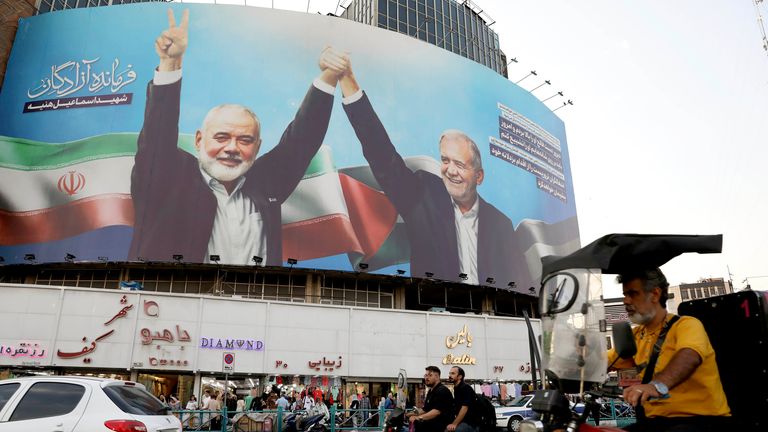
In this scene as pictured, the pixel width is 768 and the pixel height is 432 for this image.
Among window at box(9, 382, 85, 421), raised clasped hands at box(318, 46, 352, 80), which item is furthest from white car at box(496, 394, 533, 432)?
raised clasped hands at box(318, 46, 352, 80)

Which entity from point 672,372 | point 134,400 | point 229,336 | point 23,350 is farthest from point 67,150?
point 672,372

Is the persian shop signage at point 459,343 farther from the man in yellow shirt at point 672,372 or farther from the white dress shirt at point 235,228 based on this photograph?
the man in yellow shirt at point 672,372

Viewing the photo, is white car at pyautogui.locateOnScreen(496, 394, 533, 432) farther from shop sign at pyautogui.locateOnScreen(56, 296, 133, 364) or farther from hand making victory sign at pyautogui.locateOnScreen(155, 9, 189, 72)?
hand making victory sign at pyautogui.locateOnScreen(155, 9, 189, 72)

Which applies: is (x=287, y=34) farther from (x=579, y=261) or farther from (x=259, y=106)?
(x=579, y=261)

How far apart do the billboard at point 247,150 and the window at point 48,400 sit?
22.6 meters

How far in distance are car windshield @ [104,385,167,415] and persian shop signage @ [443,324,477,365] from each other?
2344 centimetres

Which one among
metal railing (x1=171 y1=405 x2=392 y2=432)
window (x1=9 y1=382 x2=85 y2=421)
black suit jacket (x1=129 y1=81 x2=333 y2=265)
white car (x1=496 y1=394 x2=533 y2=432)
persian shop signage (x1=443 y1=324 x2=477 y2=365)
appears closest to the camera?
window (x1=9 y1=382 x2=85 y2=421)

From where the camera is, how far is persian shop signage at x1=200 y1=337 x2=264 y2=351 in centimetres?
2555

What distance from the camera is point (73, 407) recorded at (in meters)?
6.72

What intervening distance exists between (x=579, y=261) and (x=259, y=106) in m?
32.3

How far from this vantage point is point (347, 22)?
125ft

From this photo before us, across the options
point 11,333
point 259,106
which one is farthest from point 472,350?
point 11,333

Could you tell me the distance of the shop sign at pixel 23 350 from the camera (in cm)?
2328

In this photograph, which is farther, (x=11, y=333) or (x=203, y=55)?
(x=203, y=55)
